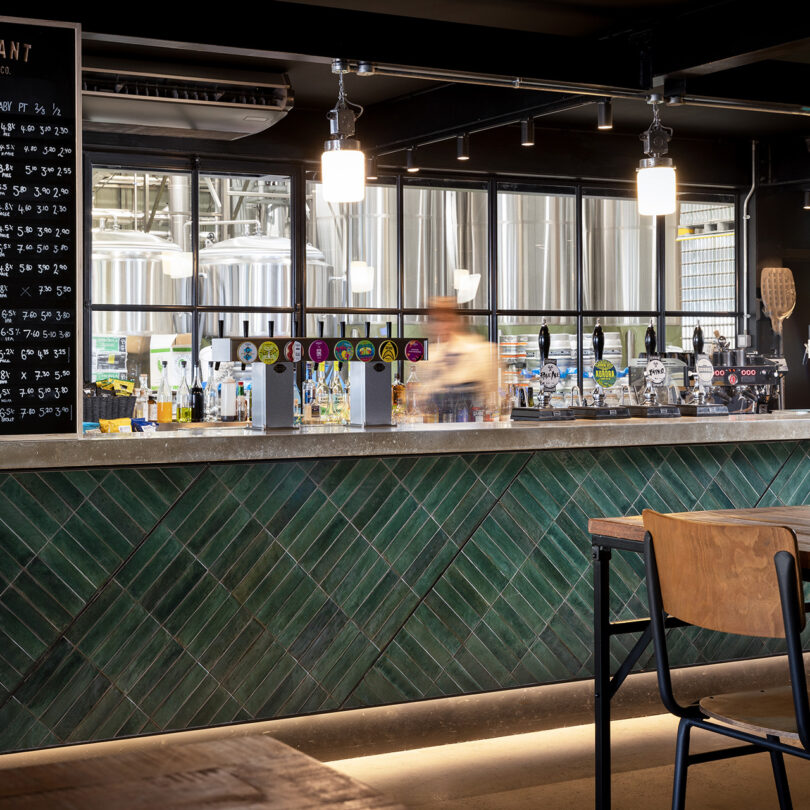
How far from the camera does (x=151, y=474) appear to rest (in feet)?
10.8

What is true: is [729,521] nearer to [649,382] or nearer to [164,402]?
[649,382]

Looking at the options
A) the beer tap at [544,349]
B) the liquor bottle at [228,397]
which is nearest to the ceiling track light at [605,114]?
the beer tap at [544,349]

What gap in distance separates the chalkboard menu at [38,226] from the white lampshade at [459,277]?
418 centimetres

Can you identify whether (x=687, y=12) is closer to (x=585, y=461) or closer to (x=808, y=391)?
(x=585, y=461)

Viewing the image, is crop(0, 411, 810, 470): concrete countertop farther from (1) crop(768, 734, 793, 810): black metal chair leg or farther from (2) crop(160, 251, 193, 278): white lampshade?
(2) crop(160, 251, 193, 278): white lampshade

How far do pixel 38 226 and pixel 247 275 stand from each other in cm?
346

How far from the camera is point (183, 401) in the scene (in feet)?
21.0

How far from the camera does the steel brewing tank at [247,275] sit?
681cm

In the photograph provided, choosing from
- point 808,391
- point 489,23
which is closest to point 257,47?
point 489,23

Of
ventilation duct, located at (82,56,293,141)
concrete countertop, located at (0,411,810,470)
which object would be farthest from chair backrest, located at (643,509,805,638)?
ventilation duct, located at (82,56,293,141)

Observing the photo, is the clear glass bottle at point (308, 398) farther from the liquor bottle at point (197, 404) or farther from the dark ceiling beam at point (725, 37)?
the dark ceiling beam at point (725, 37)

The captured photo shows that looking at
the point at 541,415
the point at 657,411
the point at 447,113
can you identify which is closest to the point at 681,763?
the point at 541,415

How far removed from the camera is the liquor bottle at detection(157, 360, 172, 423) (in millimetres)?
6125

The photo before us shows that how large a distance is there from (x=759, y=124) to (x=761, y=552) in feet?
20.6
